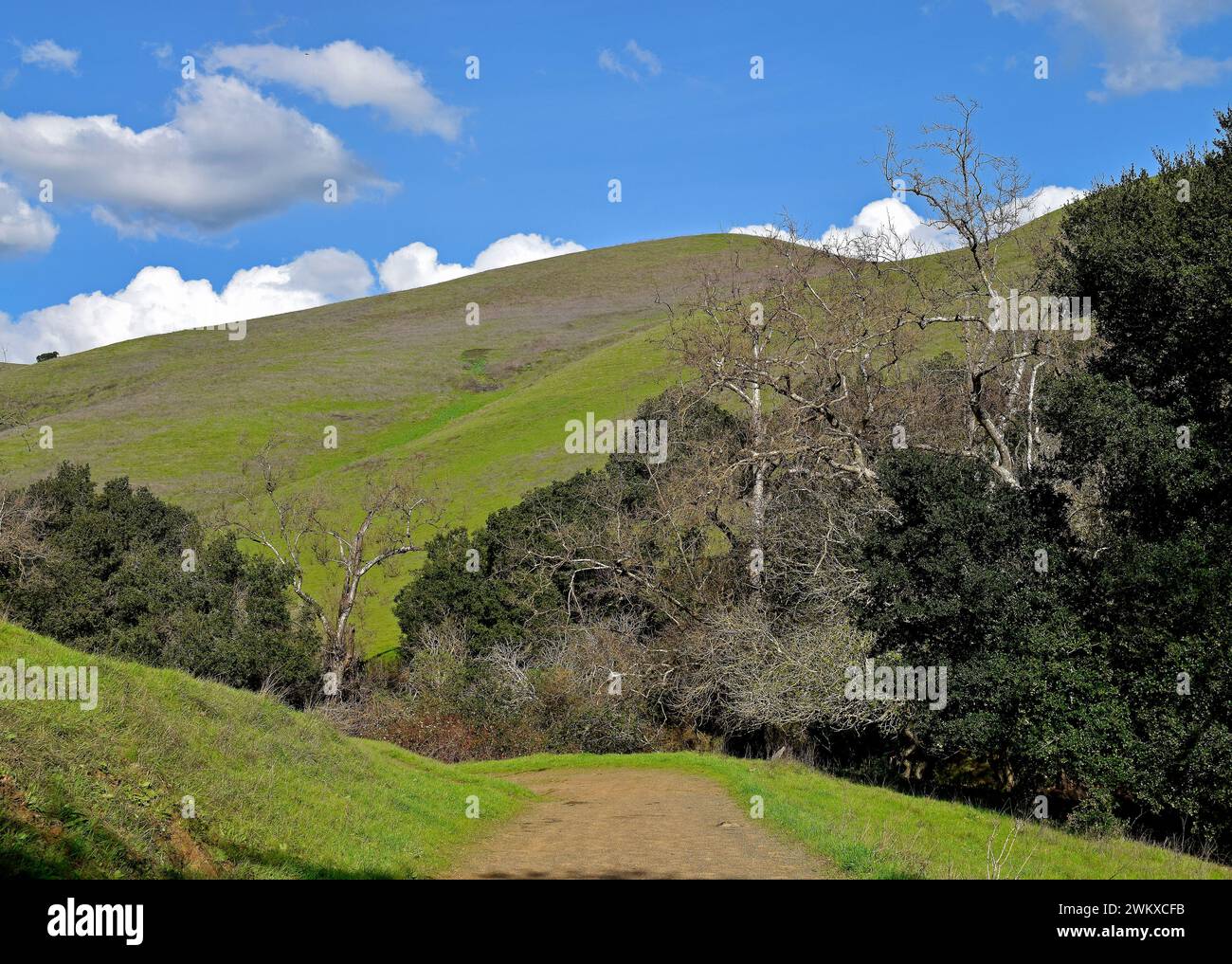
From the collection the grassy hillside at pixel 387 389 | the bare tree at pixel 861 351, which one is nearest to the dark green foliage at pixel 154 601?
the grassy hillside at pixel 387 389

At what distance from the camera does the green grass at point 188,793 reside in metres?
7.75

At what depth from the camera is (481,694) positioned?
115 feet

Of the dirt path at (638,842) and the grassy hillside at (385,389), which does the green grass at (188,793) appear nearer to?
the dirt path at (638,842)

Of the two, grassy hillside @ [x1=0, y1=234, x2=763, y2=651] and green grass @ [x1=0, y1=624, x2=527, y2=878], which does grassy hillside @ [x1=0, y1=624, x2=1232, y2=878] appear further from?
grassy hillside @ [x1=0, y1=234, x2=763, y2=651]

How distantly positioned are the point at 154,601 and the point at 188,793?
36516 millimetres

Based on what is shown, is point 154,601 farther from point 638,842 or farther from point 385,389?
point 385,389

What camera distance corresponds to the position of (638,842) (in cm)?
1368

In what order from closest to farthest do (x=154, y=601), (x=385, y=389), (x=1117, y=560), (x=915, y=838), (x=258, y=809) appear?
(x=258, y=809)
(x=915, y=838)
(x=1117, y=560)
(x=154, y=601)
(x=385, y=389)

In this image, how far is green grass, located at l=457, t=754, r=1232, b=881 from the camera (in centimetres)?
1198

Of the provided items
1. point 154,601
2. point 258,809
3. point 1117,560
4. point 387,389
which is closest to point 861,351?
point 1117,560

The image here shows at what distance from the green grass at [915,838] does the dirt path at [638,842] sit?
22.0 inches

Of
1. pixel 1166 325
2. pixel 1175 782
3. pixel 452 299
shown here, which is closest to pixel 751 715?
pixel 1175 782
